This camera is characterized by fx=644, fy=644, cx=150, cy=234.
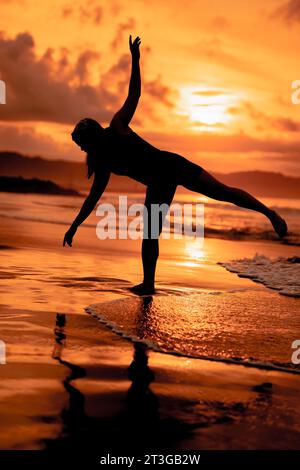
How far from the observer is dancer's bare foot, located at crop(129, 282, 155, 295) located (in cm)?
661

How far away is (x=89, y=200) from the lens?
6426 millimetres

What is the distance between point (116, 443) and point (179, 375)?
3.42 ft

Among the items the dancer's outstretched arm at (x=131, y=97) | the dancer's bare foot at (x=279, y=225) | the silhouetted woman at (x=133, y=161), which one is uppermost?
the dancer's outstretched arm at (x=131, y=97)

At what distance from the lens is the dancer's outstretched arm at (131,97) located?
6146mm

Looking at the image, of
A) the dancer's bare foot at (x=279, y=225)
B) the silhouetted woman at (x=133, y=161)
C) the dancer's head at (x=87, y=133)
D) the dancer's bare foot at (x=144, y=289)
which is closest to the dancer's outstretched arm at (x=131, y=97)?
the silhouetted woman at (x=133, y=161)

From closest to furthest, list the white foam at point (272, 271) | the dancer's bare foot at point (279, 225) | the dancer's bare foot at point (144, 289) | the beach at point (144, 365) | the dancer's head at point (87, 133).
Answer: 1. the beach at point (144, 365)
2. the dancer's head at point (87, 133)
3. the dancer's bare foot at point (279, 225)
4. the dancer's bare foot at point (144, 289)
5. the white foam at point (272, 271)

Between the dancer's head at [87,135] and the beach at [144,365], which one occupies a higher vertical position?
the dancer's head at [87,135]

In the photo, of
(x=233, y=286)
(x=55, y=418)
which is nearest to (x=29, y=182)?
(x=233, y=286)

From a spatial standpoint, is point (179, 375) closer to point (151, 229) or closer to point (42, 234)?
point (151, 229)

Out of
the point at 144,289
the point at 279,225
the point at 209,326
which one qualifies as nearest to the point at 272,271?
the point at 279,225

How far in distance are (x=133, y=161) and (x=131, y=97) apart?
24.3 inches

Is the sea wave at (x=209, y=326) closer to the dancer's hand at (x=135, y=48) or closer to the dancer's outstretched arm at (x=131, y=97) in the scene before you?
the dancer's outstretched arm at (x=131, y=97)

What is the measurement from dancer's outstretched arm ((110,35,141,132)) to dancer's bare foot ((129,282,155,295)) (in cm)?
165

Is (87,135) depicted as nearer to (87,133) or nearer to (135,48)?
(87,133)
